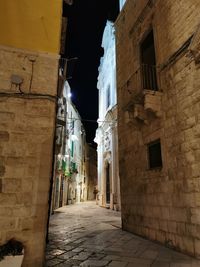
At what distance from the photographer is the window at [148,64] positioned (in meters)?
6.67

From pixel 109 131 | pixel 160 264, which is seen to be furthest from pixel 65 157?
pixel 160 264

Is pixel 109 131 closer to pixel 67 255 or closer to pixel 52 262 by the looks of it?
pixel 67 255

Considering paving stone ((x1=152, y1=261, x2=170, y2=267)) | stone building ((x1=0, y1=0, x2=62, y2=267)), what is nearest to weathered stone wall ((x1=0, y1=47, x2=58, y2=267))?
stone building ((x1=0, y1=0, x2=62, y2=267))

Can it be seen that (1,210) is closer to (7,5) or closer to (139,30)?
(7,5)

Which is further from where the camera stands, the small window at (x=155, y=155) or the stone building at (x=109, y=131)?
the stone building at (x=109, y=131)

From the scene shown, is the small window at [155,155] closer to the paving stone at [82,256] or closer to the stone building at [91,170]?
the paving stone at [82,256]

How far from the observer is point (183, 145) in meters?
4.98

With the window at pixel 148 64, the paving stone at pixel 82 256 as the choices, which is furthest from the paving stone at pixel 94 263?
the window at pixel 148 64

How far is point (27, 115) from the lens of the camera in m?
4.09

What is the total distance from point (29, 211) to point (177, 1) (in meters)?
6.17

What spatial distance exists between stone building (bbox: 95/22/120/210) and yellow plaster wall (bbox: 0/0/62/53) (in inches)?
391

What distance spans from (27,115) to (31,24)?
79.3 inches

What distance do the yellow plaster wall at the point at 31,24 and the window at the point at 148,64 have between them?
9.36 feet

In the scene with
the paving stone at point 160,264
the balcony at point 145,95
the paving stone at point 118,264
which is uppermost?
the balcony at point 145,95
